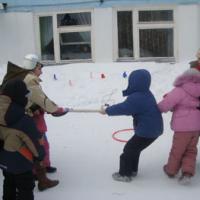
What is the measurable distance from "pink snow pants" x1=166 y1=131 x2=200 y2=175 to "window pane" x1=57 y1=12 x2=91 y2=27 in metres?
6.11

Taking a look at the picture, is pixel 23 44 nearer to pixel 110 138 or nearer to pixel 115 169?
pixel 110 138

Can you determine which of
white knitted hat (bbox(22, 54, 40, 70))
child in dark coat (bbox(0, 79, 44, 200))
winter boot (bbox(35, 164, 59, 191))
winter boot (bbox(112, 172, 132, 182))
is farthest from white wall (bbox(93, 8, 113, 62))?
child in dark coat (bbox(0, 79, 44, 200))

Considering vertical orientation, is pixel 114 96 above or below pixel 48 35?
below

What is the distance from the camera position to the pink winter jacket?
5.29m

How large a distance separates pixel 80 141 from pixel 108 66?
3747mm

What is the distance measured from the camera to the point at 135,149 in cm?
541

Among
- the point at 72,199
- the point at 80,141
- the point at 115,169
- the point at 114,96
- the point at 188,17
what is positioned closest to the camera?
the point at 72,199

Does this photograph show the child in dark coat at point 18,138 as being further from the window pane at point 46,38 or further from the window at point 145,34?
the window pane at point 46,38

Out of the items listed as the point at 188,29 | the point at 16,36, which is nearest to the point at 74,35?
the point at 16,36

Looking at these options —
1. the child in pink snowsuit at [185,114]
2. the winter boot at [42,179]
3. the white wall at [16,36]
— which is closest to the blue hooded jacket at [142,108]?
the child in pink snowsuit at [185,114]

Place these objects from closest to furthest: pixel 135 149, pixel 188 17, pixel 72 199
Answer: pixel 72 199, pixel 135 149, pixel 188 17

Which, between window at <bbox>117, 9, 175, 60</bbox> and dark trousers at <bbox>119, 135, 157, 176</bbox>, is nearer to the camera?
dark trousers at <bbox>119, 135, 157, 176</bbox>

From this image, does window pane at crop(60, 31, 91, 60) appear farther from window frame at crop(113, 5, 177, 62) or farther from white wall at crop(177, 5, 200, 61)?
white wall at crop(177, 5, 200, 61)

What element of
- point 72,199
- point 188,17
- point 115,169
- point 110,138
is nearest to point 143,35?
point 188,17
